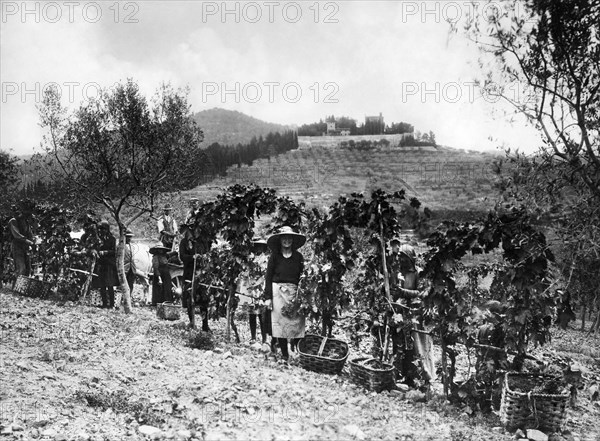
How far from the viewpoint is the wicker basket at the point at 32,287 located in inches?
485

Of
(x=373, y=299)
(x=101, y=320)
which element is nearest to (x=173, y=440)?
(x=373, y=299)

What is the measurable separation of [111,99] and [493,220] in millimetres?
10559

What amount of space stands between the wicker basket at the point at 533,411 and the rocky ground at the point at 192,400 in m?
0.16

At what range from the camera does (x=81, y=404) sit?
5.19m

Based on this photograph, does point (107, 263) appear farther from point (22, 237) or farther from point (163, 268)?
point (22, 237)

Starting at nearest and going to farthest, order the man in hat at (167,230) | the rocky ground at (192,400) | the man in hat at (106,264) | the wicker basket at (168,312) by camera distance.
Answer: the rocky ground at (192,400) → the wicker basket at (168,312) → the man in hat at (106,264) → the man in hat at (167,230)

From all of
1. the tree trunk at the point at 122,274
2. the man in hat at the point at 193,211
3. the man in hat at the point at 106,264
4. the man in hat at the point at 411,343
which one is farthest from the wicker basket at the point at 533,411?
the man in hat at the point at 106,264

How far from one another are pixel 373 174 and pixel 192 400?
69841 mm

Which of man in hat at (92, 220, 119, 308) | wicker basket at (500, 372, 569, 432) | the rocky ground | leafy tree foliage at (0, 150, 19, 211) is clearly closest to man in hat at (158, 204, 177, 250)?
man in hat at (92, 220, 119, 308)

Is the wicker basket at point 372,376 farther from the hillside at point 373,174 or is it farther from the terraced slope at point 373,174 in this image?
the terraced slope at point 373,174

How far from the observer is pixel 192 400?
5.36 m

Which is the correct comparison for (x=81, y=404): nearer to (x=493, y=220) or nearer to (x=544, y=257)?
(x=493, y=220)

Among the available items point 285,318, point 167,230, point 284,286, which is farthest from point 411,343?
point 167,230

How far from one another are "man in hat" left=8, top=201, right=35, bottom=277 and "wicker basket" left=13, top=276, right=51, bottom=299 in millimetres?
1065
